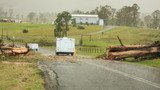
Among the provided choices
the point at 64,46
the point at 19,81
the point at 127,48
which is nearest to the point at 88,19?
the point at 64,46

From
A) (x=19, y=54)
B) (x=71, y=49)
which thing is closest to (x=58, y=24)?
(x=71, y=49)

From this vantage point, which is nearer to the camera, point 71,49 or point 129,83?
point 129,83

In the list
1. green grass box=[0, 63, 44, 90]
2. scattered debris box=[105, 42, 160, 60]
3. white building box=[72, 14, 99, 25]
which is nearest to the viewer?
green grass box=[0, 63, 44, 90]

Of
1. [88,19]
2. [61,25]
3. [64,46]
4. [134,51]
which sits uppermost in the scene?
[88,19]

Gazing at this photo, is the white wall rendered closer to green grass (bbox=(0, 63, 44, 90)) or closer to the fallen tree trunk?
the fallen tree trunk

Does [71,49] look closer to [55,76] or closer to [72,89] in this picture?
[55,76]

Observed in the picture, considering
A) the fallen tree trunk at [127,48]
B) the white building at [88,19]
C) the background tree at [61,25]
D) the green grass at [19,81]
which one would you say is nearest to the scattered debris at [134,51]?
the fallen tree trunk at [127,48]

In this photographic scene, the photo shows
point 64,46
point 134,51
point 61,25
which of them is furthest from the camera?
point 61,25

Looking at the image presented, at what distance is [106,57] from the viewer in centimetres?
4409

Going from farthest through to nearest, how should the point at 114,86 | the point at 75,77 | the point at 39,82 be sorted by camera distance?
the point at 75,77 → the point at 39,82 → the point at 114,86

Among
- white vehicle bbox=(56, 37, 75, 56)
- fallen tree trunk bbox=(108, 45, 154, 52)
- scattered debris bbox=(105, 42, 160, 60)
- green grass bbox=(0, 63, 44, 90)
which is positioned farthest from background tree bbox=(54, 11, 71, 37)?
green grass bbox=(0, 63, 44, 90)

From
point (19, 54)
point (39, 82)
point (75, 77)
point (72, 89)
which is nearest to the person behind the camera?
point (72, 89)

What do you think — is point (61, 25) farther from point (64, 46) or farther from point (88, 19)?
point (88, 19)

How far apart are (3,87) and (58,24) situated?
96.9 metres
